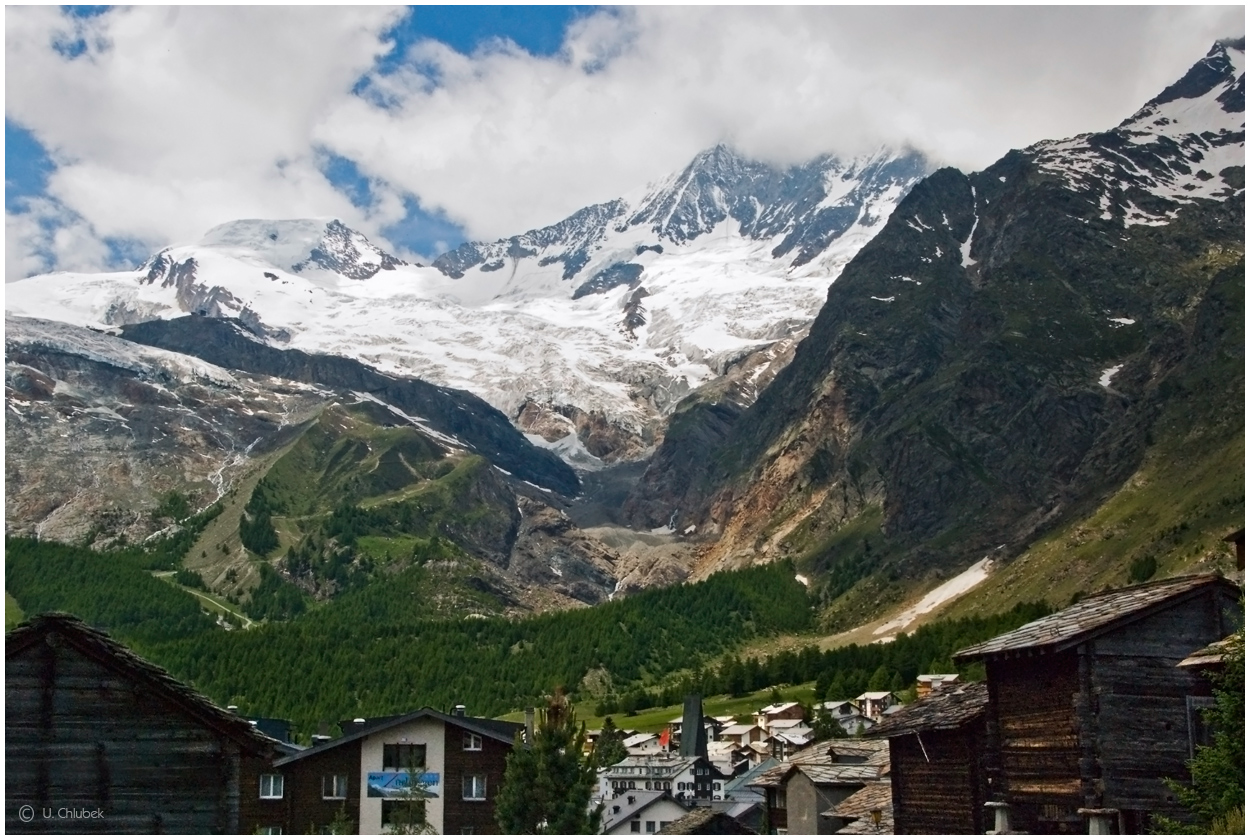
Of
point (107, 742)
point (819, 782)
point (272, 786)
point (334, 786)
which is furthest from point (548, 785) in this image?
point (107, 742)

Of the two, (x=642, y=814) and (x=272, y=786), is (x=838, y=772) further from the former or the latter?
Answer: (x=642, y=814)

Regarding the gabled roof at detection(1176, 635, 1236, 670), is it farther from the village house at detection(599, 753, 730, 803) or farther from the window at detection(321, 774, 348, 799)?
the village house at detection(599, 753, 730, 803)

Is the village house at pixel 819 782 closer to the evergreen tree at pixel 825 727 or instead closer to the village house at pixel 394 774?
the village house at pixel 394 774

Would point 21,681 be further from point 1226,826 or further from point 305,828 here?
point 305,828

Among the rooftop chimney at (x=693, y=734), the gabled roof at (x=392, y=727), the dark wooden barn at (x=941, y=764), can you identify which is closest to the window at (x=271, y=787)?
the gabled roof at (x=392, y=727)

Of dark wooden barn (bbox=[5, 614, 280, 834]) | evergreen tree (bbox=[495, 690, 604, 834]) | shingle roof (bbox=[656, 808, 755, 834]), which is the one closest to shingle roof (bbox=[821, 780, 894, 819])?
evergreen tree (bbox=[495, 690, 604, 834])

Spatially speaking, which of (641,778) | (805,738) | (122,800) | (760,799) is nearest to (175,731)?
(122,800)
